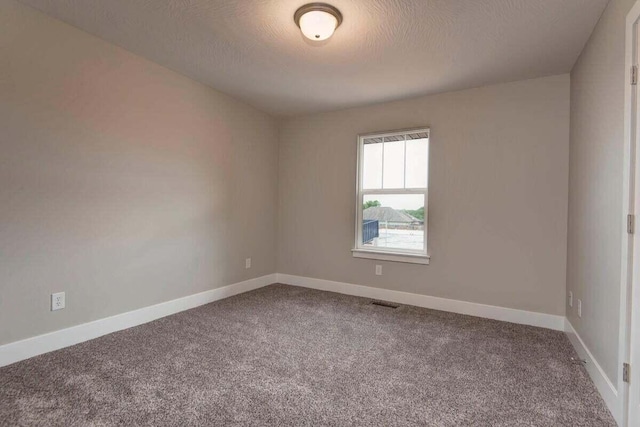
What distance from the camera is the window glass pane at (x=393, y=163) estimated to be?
3883 mm

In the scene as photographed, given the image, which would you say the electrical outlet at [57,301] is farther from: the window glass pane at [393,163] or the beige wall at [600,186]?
the beige wall at [600,186]

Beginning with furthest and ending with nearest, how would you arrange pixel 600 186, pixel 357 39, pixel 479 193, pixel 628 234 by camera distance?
pixel 479 193 → pixel 357 39 → pixel 600 186 → pixel 628 234

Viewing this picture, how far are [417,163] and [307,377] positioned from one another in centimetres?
265

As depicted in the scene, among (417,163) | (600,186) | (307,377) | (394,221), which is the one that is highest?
(417,163)

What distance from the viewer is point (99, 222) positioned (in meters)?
2.65

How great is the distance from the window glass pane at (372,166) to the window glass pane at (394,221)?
5.9 inches

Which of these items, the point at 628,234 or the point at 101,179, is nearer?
the point at 628,234

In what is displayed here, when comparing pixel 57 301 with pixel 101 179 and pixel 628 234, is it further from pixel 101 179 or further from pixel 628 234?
pixel 628 234

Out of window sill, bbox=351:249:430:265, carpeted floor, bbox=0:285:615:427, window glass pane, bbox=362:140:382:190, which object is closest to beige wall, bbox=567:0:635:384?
carpeted floor, bbox=0:285:615:427

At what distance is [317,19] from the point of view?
2123mm

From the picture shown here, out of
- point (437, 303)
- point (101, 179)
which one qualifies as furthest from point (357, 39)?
point (437, 303)

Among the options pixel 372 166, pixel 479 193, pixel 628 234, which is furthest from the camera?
pixel 372 166

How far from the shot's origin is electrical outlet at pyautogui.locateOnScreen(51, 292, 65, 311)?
239 centimetres

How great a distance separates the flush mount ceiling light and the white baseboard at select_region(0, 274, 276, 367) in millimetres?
2749
